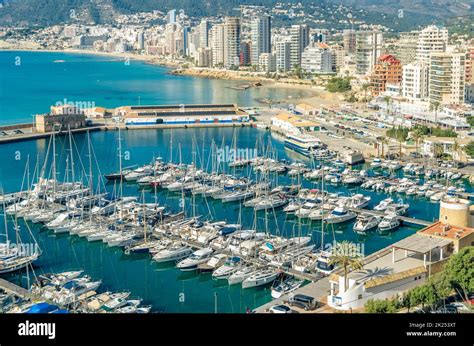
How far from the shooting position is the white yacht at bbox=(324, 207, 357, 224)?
7.62 meters

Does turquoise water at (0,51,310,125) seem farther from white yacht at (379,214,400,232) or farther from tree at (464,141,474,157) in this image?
white yacht at (379,214,400,232)

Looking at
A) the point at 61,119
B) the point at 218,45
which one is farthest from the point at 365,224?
the point at 218,45

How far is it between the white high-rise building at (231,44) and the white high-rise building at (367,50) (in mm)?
10147

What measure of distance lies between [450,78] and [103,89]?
14.6m

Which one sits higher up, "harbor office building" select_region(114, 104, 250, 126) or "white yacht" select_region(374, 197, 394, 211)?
"harbor office building" select_region(114, 104, 250, 126)

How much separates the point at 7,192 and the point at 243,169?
3.55 metres

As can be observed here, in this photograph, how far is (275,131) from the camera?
48.2 feet

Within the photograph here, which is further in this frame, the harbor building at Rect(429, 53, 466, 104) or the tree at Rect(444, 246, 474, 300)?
the harbor building at Rect(429, 53, 466, 104)

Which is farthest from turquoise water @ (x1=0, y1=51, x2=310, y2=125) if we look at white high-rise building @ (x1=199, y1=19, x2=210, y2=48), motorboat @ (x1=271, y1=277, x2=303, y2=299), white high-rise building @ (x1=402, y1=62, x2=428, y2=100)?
motorboat @ (x1=271, y1=277, x2=303, y2=299)

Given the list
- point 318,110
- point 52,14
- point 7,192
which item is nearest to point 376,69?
point 318,110

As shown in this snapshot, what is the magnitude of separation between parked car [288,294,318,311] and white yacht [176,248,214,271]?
1.52 meters

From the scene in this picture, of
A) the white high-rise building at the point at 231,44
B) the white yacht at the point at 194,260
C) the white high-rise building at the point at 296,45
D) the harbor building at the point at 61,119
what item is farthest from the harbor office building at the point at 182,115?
the white high-rise building at the point at 231,44
